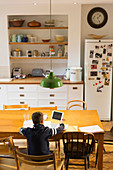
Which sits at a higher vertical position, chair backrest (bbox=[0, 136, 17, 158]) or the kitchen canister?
the kitchen canister

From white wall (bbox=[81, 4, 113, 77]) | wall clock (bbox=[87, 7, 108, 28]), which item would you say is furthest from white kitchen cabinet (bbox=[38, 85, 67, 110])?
wall clock (bbox=[87, 7, 108, 28])

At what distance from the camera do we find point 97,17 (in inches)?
235

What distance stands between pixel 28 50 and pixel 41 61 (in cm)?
43

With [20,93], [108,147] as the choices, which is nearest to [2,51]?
[20,93]

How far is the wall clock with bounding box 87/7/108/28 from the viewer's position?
5938 millimetres

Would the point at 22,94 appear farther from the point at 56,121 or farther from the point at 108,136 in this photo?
the point at 108,136

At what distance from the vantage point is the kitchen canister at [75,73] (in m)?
5.79

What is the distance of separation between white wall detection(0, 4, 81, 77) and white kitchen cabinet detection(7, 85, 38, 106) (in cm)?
88

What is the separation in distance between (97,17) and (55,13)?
1.02 m

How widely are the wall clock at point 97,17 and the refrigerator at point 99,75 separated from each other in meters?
0.64

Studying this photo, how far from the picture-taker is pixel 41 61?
6.43m

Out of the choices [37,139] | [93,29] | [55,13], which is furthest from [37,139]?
[93,29]

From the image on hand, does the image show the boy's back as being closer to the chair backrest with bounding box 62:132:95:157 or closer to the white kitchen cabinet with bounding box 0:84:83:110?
the chair backrest with bounding box 62:132:95:157

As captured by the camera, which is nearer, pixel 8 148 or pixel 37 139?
pixel 37 139
